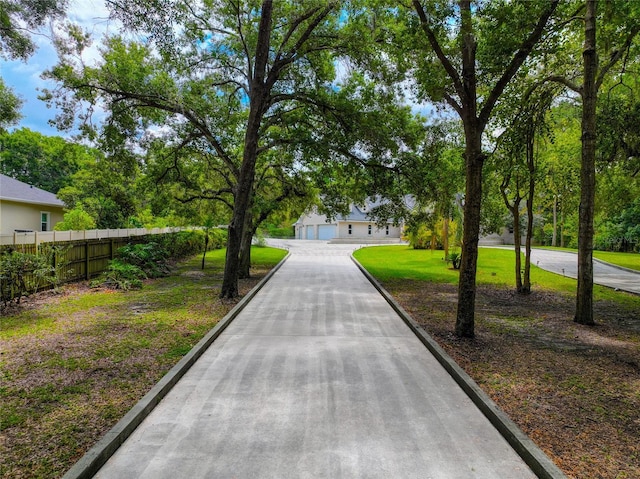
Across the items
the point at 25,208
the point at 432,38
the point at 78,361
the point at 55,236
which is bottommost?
the point at 78,361

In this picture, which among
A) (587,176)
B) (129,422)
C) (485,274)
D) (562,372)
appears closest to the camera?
(129,422)

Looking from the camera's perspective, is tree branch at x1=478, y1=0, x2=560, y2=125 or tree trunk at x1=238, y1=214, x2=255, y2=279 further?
tree trunk at x1=238, y1=214, x2=255, y2=279

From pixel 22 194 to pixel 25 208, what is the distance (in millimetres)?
1082

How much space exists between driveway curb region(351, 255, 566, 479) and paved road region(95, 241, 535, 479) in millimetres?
87

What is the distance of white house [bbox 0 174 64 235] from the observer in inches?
786

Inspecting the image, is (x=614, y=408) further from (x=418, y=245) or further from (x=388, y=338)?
(x=418, y=245)

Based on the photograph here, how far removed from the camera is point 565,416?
163 inches

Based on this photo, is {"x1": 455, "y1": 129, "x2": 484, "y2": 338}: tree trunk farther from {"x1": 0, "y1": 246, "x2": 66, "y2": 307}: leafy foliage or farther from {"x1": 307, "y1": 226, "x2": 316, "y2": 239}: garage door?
{"x1": 307, "y1": 226, "x2": 316, "y2": 239}: garage door

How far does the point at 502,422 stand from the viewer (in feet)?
12.8

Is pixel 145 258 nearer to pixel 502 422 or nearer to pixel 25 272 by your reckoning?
pixel 25 272

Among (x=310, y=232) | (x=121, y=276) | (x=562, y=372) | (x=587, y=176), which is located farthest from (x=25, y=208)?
(x=310, y=232)

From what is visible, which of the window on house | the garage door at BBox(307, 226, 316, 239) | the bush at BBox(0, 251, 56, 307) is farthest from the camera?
the garage door at BBox(307, 226, 316, 239)

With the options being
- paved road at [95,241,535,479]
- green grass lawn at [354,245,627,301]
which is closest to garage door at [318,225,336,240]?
green grass lawn at [354,245,627,301]

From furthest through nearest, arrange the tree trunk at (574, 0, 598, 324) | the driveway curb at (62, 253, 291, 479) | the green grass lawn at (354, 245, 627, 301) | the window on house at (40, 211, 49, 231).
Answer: the window on house at (40, 211, 49, 231) → the green grass lawn at (354, 245, 627, 301) → the tree trunk at (574, 0, 598, 324) → the driveway curb at (62, 253, 291, 479)
